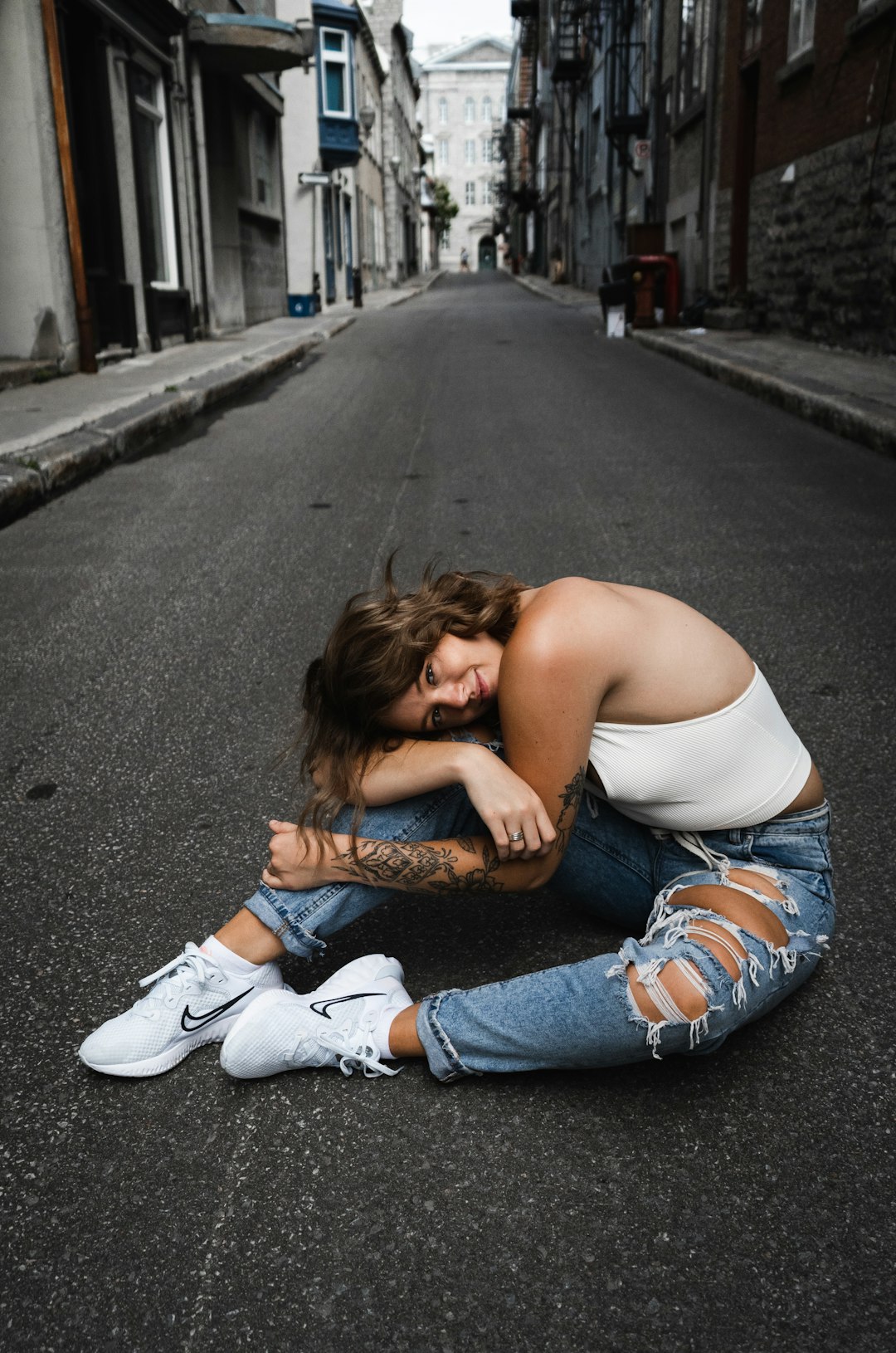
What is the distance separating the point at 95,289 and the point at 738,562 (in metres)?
9.54

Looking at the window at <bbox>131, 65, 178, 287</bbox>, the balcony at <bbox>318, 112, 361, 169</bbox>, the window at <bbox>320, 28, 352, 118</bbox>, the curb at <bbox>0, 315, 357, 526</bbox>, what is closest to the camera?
the curb at <bbox>0, 315, 357, 526</bbox>

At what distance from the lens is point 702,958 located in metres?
1.74

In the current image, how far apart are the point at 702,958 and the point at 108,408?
7.42 metres

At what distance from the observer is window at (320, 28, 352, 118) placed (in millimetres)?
28156

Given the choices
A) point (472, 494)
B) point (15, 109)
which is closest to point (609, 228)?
point (15, 109)

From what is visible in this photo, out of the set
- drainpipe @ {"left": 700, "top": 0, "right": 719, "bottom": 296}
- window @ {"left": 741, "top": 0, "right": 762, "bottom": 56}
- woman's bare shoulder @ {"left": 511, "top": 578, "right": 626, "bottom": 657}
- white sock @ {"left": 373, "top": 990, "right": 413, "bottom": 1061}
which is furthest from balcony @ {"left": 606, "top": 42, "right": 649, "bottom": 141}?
white sock @ {"left": 373, "top": 990, "right": 413, "bottom": 1061}

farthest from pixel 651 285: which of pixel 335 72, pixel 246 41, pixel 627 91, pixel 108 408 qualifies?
pixel 335 72

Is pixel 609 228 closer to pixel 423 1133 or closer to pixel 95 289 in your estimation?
pixel 95 289

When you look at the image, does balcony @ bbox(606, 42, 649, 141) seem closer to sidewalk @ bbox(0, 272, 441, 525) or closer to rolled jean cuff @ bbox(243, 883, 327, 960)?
sidewalk @ bbox(0, 272, 441, 525)

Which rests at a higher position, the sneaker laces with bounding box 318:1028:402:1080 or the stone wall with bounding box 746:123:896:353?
the stone wall with bounding box 746:123:896:353

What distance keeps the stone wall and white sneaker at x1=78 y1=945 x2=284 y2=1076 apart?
973 cm

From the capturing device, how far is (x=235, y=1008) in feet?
6.50

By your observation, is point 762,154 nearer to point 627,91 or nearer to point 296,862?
point 627,91

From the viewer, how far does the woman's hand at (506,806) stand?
1866 mm
